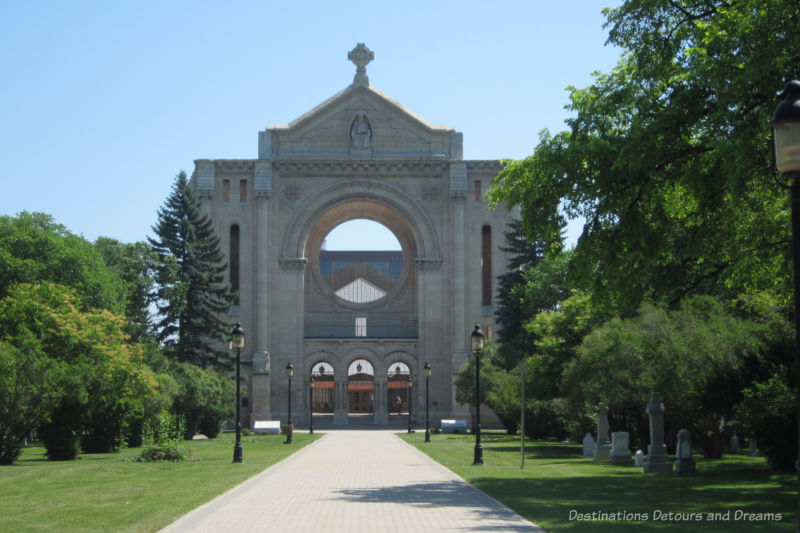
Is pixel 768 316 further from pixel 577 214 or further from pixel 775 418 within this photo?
pixel 577 214

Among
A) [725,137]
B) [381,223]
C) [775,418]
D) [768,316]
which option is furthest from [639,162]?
[381,223]

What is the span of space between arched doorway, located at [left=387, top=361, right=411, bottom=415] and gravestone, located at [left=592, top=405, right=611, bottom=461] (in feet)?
128

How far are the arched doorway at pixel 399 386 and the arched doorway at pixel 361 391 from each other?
1.80 meters

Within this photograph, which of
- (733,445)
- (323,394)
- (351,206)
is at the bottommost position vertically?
(733,445)

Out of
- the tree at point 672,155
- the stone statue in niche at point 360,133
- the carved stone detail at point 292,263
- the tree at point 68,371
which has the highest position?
the stone statue in niche at point 360,133

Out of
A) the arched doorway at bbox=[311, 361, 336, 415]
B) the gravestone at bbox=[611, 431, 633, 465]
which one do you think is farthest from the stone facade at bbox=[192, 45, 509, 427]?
the gravestone at bbox=[611, 431, 633, 465]

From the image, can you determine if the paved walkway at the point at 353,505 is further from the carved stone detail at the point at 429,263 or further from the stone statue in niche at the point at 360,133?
the stone statue in niche at the point at 360,133

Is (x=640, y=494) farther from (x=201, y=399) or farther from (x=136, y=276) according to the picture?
(x=136, y=276)

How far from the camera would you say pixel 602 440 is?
3084 cm

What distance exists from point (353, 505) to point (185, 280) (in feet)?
143

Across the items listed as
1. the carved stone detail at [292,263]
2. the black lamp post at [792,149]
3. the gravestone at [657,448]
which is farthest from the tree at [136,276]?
the black lamp post at [792,149]

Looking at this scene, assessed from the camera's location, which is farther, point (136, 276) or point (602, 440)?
point (136, 276)

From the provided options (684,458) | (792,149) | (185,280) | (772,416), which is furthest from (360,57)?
(792,149)

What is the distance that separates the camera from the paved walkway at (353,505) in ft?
44.3
